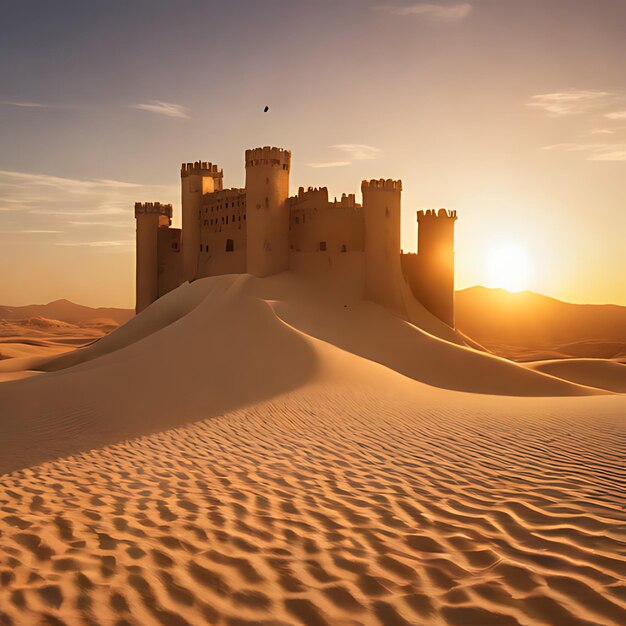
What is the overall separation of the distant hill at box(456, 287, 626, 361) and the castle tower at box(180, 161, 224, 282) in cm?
3683

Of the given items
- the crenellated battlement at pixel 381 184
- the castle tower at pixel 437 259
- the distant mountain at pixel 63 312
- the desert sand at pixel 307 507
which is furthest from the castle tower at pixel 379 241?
the distant mountain at pixel 63 312

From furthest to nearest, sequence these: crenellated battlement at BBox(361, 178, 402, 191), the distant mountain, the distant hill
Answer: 1. the distant mountain
2. the distant hill
3. crenellated battlement at BBox(361, 178, 402, 191)

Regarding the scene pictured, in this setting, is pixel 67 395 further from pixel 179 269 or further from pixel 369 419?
pixel 179 269

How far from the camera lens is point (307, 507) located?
6223 mm

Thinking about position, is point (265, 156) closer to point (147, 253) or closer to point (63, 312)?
point (147, 253)

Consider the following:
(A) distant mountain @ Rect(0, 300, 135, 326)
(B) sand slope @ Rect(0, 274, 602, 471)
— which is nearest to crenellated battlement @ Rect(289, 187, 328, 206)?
(B) sand slope @ Rect(0, 274, 602, 471)

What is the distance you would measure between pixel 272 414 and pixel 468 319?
93.8 meters

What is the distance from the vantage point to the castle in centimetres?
3750

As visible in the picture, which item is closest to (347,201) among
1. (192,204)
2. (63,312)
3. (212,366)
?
(192,204)

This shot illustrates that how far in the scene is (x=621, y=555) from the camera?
4.68m

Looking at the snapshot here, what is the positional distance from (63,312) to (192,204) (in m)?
143

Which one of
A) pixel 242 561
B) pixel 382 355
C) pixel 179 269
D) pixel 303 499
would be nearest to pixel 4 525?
pixel 242 561

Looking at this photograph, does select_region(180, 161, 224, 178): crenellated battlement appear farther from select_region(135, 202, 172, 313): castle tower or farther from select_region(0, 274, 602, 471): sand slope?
select_region(0, 274, 602, 471): sand slope

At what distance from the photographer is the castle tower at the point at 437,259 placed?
41875 millimetres
